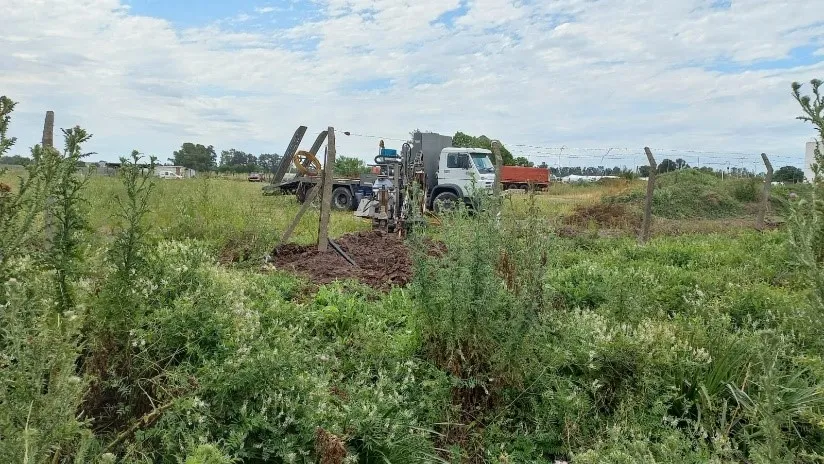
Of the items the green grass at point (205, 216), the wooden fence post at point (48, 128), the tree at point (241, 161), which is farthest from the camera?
the tree at point (241, 161)

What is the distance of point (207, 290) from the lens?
333 cm

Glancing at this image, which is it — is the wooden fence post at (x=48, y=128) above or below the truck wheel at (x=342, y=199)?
above

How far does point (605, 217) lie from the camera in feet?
51.6

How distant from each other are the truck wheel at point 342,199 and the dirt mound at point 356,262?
34.3 feet

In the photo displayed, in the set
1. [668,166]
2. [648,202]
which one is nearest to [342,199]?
[648,202]

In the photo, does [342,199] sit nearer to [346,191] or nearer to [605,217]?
[346,191]

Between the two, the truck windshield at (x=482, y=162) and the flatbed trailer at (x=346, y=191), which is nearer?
the truck windshield at (x=482, y=162)

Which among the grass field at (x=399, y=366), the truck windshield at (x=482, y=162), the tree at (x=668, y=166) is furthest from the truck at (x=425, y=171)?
the tree at (x=668, y=166)

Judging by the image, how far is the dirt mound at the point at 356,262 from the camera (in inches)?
269

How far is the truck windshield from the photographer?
1739cm

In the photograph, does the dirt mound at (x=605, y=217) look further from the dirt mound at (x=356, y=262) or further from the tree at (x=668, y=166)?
the tree at (x=668, y=166)

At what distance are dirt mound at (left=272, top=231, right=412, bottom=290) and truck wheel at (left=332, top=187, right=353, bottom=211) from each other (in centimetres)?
1044

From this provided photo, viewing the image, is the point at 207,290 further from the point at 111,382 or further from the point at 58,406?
the point at 58,406

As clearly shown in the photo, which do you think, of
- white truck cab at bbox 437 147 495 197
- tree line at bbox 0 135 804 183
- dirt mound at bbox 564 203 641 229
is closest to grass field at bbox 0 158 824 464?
tree line at bbox 0 135 804 183
